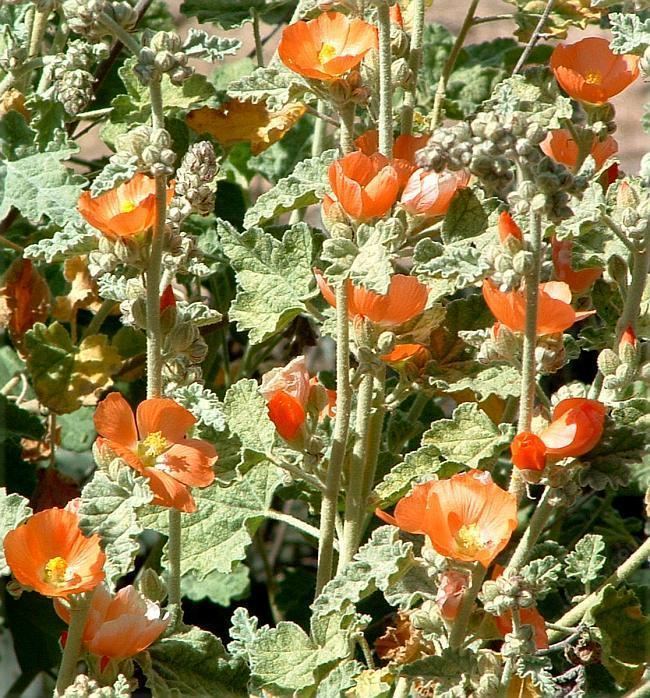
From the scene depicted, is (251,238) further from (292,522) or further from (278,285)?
(292,522)

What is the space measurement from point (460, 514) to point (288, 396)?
177mm

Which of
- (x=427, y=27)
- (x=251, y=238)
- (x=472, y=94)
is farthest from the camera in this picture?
(x=427, y=27)

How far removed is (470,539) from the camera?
2.86 feet

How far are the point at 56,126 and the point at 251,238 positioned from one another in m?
0.27

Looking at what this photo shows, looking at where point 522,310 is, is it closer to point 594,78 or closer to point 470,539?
point 470,539

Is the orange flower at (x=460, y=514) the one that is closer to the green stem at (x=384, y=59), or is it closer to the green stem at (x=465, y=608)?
the green stem at (x=465, y=608)

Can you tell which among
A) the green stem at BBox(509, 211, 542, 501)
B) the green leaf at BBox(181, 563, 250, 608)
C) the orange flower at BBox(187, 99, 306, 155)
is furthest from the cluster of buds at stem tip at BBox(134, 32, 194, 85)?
the green leaf at BBox(181, 563, 250, 608)

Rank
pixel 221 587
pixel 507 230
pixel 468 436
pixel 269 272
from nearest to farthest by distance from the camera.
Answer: pixel 507 230 < pixel 468 436 < pixel 269 272 < pixel 221 587

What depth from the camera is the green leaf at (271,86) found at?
1012mm

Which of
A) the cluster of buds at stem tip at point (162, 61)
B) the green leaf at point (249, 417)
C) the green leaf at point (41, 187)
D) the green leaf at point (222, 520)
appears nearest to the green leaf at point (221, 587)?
the green leaf at point (222, 520)

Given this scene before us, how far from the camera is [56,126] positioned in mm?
1228

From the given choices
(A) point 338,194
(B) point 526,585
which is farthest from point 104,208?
(B) point 526,585

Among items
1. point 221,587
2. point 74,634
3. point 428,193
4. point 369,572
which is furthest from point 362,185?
point 221,587

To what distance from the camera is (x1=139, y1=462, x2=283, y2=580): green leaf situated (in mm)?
1077
